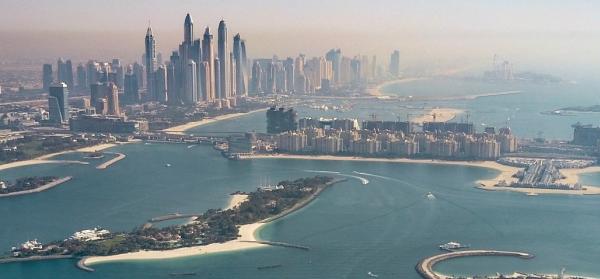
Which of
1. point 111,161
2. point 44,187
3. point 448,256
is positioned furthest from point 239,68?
point 448,256

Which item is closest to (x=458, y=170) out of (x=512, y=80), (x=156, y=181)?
(x=156, y=181)

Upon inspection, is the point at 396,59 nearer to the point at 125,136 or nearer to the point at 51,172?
the point at 125,136

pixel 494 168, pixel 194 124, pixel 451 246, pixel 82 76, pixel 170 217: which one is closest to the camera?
pixel 451 246

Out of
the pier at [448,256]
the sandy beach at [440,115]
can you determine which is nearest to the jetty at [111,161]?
the pier at [448,256]

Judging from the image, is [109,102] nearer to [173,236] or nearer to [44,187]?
[44,187]

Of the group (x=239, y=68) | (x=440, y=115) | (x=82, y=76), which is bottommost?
(x=440, y=115)

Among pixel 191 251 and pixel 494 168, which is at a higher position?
pixel 494 168

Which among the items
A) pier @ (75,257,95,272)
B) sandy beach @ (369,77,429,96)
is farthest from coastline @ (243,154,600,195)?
sandy beach @ (369,77,429,96)
